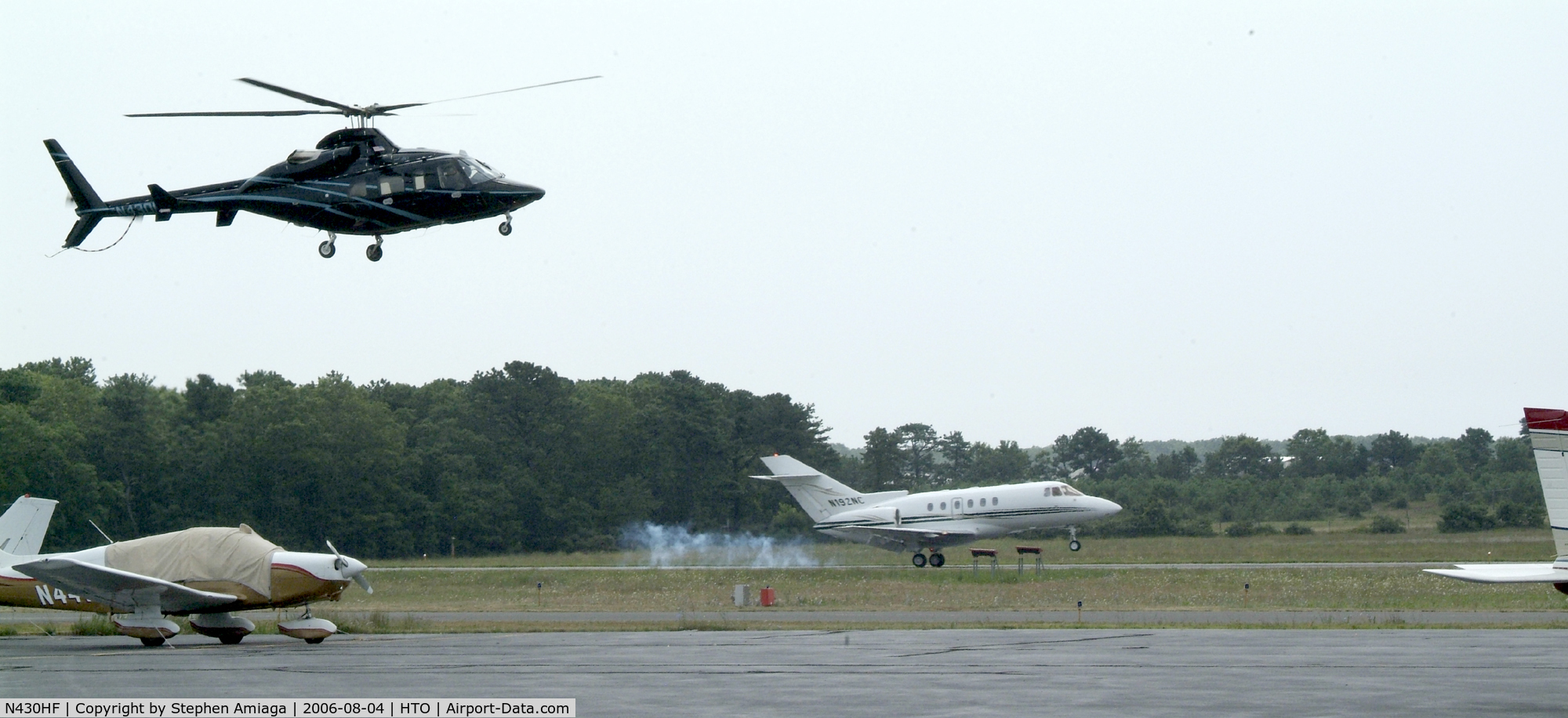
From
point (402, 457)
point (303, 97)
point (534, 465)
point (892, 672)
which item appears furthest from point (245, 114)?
point (534, 465)

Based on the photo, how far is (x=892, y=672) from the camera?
17.9m

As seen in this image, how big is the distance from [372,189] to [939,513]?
112 ft

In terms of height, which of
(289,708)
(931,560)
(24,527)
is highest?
(24,527)

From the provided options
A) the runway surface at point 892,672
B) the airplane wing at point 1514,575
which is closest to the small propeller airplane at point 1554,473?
the airplane wing at point 1514,575

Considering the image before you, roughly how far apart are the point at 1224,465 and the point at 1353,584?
68580 mm

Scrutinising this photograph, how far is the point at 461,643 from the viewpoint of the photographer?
2480cm

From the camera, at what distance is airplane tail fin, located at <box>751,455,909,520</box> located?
186 ft

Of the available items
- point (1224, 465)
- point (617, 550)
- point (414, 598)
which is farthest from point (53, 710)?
point (1224, 465)

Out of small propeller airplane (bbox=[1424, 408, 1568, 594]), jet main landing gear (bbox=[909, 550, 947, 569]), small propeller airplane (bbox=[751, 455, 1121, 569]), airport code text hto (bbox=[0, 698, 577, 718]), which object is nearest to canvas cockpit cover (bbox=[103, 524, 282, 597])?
airport code text hto (bbox=[0, 698, 577, 718])

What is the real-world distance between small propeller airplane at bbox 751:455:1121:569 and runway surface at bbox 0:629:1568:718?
26948 millimetres

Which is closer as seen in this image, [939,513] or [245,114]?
[245,114]

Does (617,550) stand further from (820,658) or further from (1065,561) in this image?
(820,658)

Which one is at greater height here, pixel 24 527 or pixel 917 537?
pixel 24 527

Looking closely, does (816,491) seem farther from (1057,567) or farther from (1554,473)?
(1554,473)
